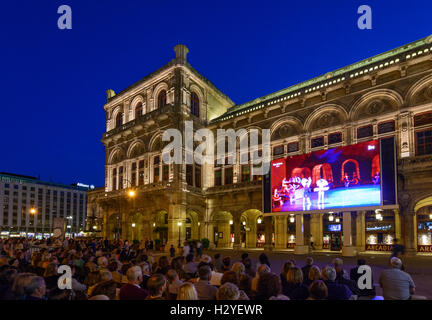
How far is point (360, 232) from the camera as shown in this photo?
1053 inches

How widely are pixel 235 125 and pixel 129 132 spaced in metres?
13.8

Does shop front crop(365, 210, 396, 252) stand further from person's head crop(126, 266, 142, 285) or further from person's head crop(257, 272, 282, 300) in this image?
person's head crop(126, 266, 142, 285)

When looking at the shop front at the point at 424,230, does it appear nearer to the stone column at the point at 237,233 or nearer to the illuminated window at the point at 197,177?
the stone column at the point at 237,233

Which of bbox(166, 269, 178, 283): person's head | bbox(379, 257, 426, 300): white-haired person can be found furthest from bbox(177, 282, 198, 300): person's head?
bbox(379, 257, 426, 300): white-haired person

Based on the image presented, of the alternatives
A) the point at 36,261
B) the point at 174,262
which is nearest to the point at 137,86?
the point at 36,261

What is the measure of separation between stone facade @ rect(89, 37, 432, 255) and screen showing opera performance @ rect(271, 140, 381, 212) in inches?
70.8

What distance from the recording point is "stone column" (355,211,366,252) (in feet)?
87.3

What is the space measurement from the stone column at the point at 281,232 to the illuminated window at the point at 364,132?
1012 centimetres

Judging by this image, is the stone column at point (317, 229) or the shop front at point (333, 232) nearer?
the stone column at point (317, 229)

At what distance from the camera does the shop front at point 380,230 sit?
26516 millimetres

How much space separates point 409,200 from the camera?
77.6 feet

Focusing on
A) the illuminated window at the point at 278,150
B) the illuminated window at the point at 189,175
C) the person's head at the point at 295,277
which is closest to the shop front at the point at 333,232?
the illuminated window at the point at 278,150

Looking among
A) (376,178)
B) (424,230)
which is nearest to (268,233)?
(376,178)

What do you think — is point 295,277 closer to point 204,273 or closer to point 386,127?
point 204,273
